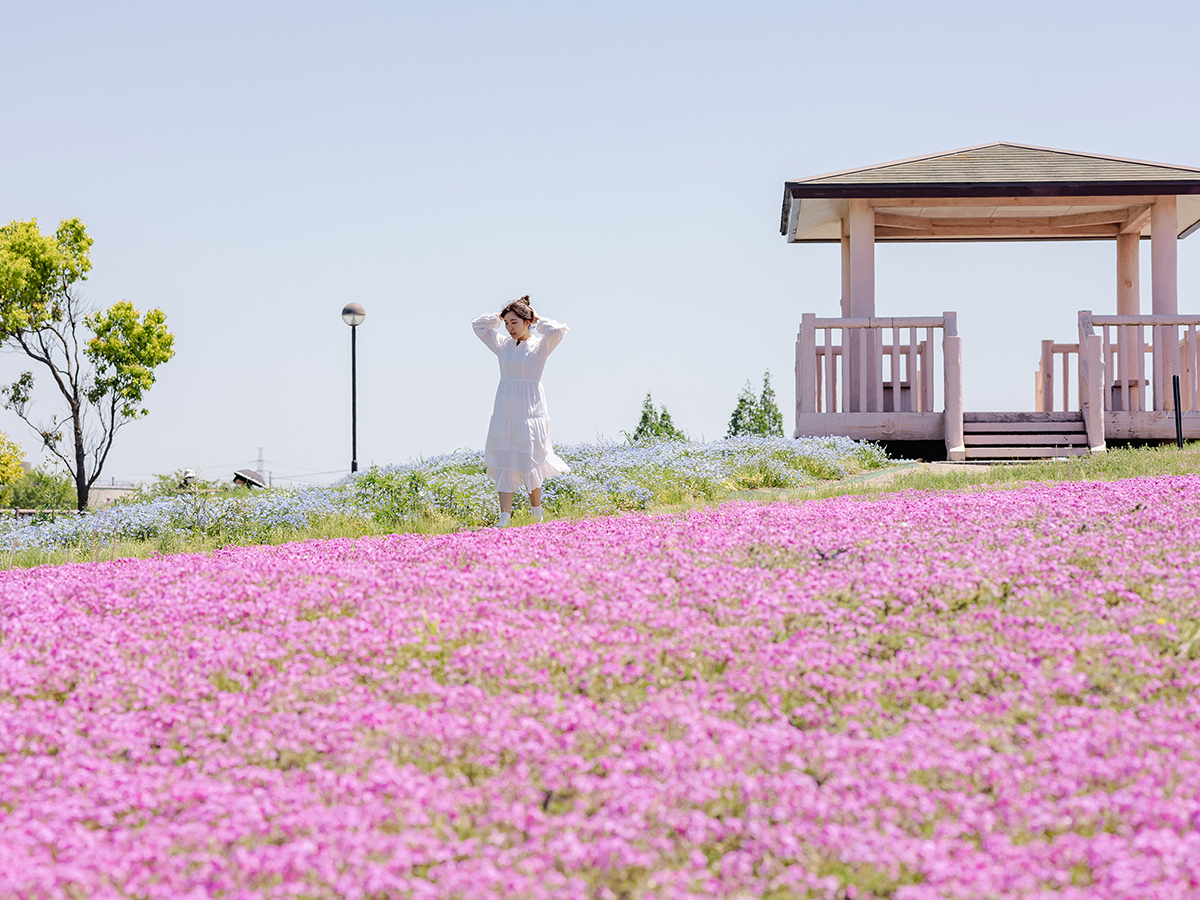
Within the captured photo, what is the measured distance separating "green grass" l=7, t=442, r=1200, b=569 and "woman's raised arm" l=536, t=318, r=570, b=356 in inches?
72.1

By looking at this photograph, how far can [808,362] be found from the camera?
1891 centimetres

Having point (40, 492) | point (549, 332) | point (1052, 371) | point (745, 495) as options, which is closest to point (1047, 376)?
point (1052, 371)

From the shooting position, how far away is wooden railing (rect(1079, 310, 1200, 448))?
1827 cm

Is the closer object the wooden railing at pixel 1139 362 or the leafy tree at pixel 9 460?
the wooden railing at pixel 1139 362

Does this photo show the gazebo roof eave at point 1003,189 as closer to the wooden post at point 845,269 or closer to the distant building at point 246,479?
the wooden post at point 845,269

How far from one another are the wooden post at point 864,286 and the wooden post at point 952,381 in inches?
48.3

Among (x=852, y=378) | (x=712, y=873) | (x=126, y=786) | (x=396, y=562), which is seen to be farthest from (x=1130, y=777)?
(x=852, y=378)

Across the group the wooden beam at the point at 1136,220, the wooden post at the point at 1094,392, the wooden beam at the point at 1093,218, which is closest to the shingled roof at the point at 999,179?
the wooden beam at the point at 1136,220

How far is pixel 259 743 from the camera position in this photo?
4.13 metres

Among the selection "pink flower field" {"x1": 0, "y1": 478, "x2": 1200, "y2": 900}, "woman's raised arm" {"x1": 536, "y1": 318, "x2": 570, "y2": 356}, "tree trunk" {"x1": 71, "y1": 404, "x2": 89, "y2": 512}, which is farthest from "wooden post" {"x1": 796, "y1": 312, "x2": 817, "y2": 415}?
"tree trunk" {"x1": 71, "y1": 404, "x2": 89, "y2": 512}

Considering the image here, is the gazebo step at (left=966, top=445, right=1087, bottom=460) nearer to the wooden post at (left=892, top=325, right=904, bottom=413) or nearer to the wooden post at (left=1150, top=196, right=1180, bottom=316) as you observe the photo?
the wooden post at (left=892, top=325, right=904, bottom=413)

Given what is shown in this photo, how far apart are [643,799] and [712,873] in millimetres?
394

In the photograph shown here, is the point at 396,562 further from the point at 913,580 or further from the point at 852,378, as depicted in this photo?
the point at 852,378

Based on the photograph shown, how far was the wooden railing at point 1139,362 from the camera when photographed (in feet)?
59.9
